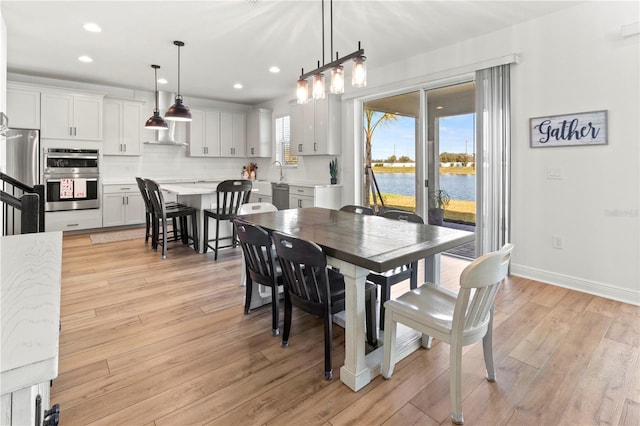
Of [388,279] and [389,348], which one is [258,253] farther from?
[389,348]

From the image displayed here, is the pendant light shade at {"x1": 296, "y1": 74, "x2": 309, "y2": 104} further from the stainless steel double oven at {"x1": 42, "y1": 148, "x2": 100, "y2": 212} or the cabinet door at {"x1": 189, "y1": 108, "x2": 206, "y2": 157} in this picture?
the cabinet door at {"x1": 189, "y1": 108, "x2": 206, "y2": 157}

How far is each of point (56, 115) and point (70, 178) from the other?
1.04 meters

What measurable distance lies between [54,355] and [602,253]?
13.6 ft

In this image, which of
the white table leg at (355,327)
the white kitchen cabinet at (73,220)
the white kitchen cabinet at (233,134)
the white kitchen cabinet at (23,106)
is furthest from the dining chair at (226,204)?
the white kitchen cabinet at (23,106)

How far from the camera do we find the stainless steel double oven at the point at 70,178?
5645 millimetres

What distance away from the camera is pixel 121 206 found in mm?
6363

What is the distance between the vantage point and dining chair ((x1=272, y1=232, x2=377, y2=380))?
6.26ft

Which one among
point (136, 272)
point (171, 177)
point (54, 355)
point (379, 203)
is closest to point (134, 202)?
point (171, 177)

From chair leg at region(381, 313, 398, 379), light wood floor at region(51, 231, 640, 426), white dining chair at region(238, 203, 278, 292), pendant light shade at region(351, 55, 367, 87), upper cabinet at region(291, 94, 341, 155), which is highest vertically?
upper cabinet at region(291, 94, 341, 155)

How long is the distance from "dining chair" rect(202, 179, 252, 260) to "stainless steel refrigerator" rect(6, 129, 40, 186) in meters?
3.05

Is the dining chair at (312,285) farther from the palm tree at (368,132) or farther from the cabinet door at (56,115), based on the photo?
the cabinet door at (56,115)

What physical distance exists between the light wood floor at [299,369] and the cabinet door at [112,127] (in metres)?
3.93

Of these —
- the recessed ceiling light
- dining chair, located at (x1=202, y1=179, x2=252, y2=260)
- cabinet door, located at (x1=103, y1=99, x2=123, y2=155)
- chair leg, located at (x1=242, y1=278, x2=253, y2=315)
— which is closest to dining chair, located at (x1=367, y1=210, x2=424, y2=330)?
chair leg, located at (x1=242, y1=278, x2=253, y2=315)

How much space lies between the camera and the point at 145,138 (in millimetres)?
6820
